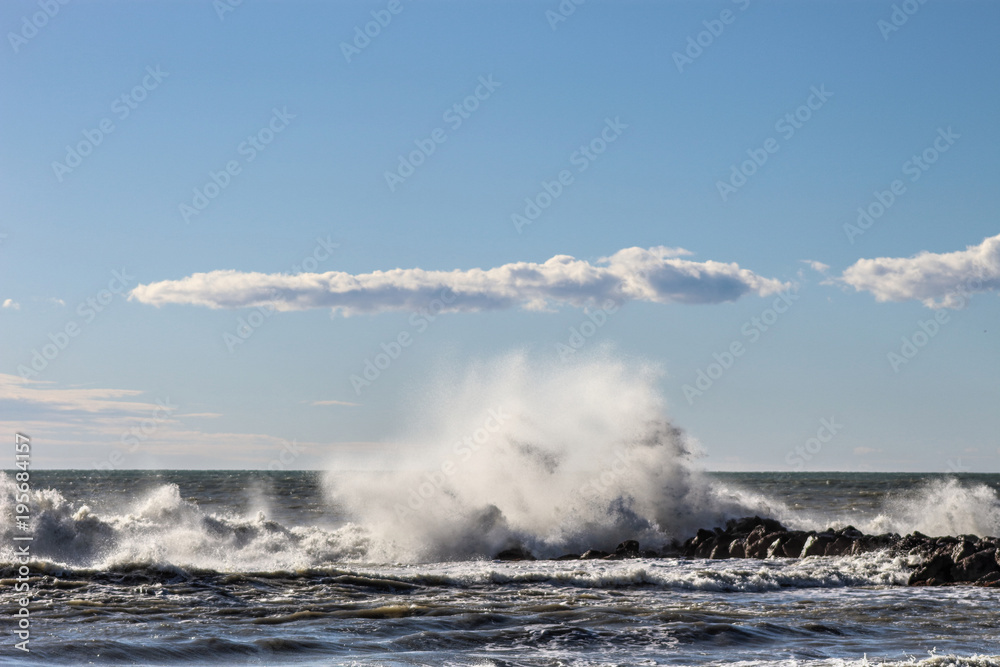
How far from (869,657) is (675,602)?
507 centimetres

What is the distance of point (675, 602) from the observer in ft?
53.8

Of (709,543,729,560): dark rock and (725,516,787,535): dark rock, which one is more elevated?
(725,516,787,535): dark rock

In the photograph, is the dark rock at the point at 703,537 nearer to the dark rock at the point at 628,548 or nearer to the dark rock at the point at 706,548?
the dark rock at the point at 706,548

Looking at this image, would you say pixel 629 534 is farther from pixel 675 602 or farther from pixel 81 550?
pixel 81 550

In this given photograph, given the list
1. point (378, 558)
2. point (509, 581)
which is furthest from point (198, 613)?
point (378, 558)

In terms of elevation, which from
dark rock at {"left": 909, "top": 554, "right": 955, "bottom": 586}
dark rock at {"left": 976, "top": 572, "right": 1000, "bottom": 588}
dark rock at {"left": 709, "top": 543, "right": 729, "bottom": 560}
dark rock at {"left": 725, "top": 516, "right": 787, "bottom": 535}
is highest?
dark rock at {"left": 725, "top": 516, "right": 787, "bottom": 535}

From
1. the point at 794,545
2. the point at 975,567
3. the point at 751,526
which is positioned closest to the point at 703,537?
the point at 751,526

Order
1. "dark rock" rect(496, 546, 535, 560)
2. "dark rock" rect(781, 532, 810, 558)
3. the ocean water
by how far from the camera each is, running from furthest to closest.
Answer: "dark rock" rect(496, 546, 535, 560)
"dark rock" rect(781, 532, 810, 558)
the ocean water

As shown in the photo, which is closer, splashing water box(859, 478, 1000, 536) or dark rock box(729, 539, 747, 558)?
dark rock box(729, 539, 747, 558)

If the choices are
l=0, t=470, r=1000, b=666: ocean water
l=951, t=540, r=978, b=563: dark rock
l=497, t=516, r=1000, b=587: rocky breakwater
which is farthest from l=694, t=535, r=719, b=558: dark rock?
l=951, t=540, r=978, b=563: dark rock

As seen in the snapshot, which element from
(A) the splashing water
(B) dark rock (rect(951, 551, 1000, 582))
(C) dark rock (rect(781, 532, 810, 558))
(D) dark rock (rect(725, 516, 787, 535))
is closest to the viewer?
(B) dark rock (rect(951, 551, 1000, 582))

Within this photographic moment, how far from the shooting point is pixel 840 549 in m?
21.8

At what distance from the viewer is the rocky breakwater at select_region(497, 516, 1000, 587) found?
1877cm

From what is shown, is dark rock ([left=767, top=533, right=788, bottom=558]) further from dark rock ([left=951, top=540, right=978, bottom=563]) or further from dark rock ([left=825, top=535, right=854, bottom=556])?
dark rock ([left=951, top=540, right=978, bottom=563])
